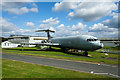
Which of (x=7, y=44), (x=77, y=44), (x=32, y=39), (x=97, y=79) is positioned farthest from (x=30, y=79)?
(x=32, y=39)

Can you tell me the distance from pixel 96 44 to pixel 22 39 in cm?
6293

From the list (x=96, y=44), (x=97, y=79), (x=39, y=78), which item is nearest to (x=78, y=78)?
(x=97, y=79)

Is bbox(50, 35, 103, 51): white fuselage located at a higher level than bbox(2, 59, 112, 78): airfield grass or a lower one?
higher

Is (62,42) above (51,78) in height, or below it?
above

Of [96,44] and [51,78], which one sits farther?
[96,44]

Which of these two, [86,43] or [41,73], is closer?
[41,73]

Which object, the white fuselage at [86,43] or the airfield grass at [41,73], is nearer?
the airfield grass at [41,73]

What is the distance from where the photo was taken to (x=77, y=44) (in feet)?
89.8

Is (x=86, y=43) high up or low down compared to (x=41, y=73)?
up

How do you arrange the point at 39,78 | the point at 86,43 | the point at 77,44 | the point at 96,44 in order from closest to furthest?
the point at 39,78 → the point at 96,44 → the point at 86,43 → the point at 77,44

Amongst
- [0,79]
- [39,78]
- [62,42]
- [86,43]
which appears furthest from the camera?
[62,42]

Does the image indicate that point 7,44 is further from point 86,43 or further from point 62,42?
point 86,43

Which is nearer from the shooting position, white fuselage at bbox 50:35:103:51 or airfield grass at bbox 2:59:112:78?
airfield grass at bbox 2:59:112:78

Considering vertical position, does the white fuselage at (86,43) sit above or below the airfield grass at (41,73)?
above
